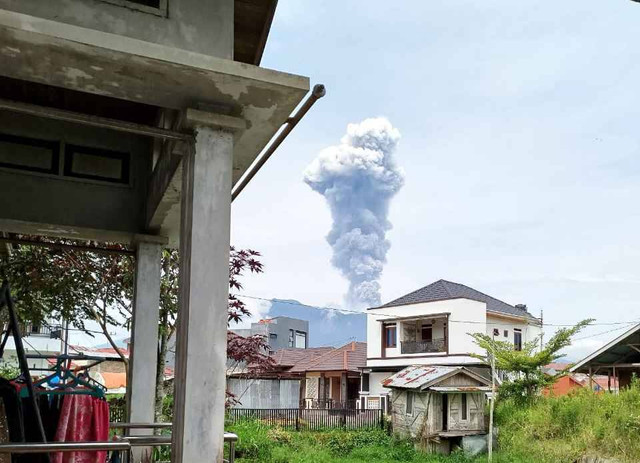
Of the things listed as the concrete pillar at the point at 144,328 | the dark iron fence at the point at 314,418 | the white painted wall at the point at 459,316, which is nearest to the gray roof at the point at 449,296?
the white painted wall at the point at 459,316

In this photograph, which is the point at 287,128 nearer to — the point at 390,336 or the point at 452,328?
the point at 452,328

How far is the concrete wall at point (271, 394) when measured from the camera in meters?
24.4

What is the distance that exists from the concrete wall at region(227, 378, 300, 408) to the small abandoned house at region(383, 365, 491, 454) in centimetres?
771

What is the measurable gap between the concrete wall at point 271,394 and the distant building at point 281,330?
Result: 52.4ft

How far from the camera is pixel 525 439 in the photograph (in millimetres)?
15406

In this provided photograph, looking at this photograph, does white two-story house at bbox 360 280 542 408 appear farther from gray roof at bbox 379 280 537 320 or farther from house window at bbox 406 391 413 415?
house window at bbox 406 391 413 415

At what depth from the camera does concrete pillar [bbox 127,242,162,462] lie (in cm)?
603

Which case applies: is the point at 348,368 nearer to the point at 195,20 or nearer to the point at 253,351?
the point at 253,351

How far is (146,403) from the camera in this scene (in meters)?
5.97

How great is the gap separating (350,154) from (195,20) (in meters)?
134

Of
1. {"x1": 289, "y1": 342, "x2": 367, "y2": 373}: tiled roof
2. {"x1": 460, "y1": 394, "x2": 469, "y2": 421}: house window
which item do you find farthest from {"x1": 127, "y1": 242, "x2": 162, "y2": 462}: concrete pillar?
{"x1": 289, "y1": 342, "x2": 367, "y2": 373}: tiled roof

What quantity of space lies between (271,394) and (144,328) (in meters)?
19.3

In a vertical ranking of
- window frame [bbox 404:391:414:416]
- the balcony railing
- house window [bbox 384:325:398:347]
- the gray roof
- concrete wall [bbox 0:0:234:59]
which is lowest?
window frame [bbox 404:391:414:416]

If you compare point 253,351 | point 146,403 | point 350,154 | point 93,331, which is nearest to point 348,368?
point 253,351
